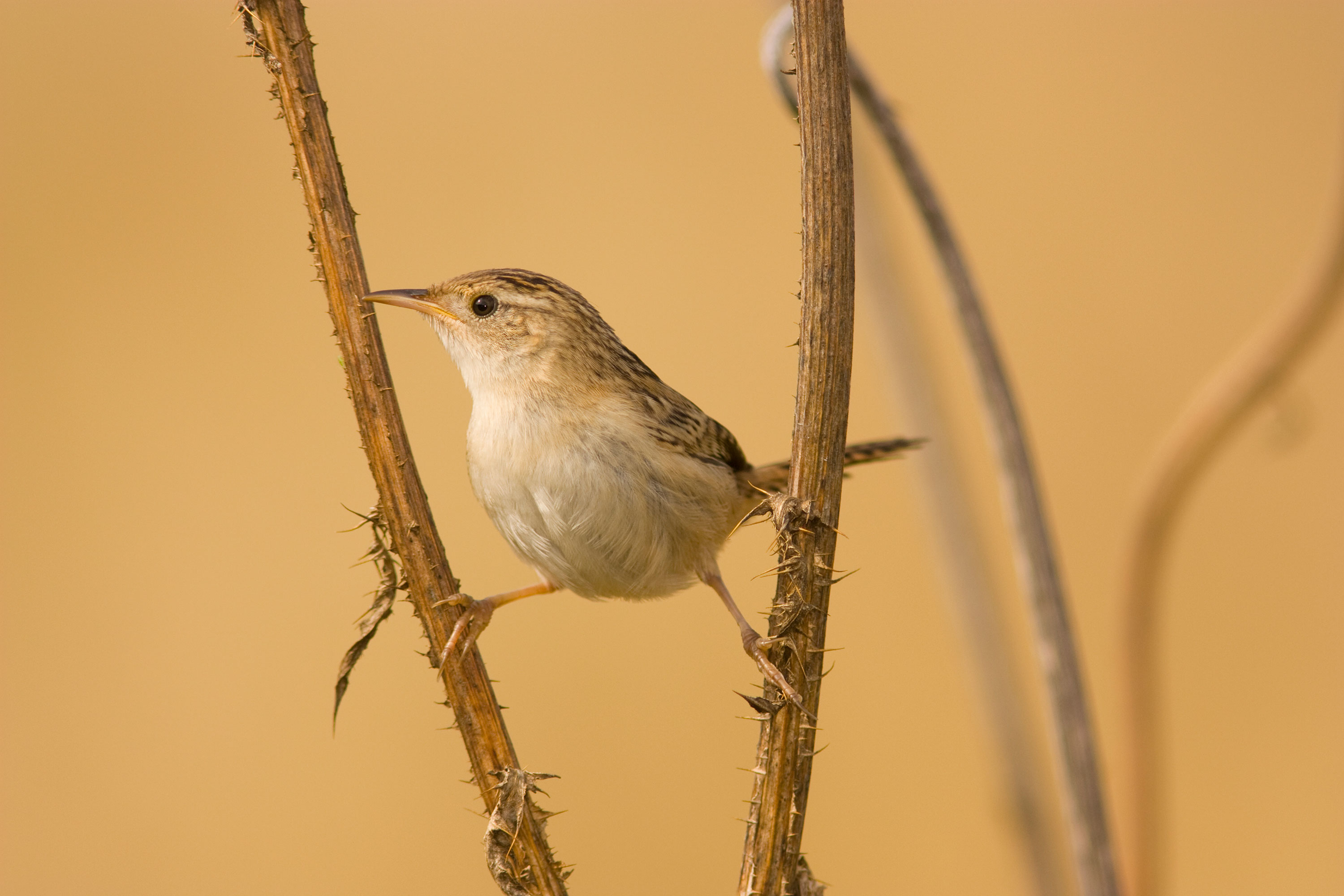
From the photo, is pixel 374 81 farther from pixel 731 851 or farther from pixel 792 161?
pixel 731 851

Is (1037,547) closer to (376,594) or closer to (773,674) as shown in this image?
(773,674)

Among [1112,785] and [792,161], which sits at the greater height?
[792,161]

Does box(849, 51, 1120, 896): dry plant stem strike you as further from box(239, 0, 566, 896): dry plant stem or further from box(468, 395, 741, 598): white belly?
box(239, 0, 566, 896): dry plant stem

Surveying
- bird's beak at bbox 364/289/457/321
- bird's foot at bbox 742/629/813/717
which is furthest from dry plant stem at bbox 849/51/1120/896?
bird's beak at bbox 364/289/457/321

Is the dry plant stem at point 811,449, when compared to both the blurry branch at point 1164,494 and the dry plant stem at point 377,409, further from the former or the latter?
the blurry branch at point 1164,494

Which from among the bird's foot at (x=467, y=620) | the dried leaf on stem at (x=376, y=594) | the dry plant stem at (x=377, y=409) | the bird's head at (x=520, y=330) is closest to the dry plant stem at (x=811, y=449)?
the dry plant stem at (x=377, y=409)

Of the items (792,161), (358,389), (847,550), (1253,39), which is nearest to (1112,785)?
(358,389)
